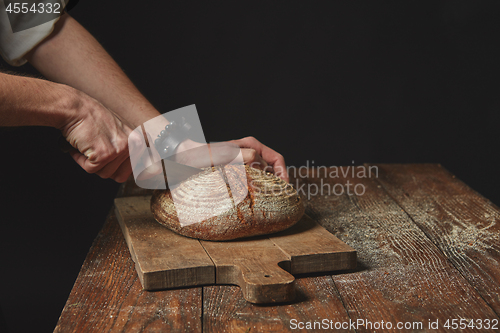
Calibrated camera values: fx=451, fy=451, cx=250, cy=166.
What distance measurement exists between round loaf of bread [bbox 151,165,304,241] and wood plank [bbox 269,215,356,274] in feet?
0.25

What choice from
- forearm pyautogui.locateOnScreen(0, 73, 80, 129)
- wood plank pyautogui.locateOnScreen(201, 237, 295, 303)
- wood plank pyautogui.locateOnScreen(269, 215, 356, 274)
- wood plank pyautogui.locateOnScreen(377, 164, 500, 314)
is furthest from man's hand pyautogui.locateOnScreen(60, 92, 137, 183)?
wood plank pyautogui.locateOnScreen(377, 164, 500, 314)

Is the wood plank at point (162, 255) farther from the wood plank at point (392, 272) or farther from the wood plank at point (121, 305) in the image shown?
the wood plank at point (392, 272)

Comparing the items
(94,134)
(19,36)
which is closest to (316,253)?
(94,134)

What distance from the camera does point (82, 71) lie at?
1516mm

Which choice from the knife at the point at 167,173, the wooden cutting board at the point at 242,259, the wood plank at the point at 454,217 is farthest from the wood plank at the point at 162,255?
the wood plank at the point at 454,217

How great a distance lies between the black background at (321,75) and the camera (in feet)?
8.04

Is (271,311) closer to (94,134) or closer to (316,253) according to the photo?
(316,253)

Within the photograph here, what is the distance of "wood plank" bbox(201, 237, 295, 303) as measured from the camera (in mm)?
904

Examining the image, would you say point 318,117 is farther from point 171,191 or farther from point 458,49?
point 171,191

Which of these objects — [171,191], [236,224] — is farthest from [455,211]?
[171,191]

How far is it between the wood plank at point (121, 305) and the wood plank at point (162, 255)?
0.08ft

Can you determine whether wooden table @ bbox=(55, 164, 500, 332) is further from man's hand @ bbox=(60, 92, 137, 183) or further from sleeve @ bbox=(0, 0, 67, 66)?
sleeve @ bbox=(0, 0, 67, 66)

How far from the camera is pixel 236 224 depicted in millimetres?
1191

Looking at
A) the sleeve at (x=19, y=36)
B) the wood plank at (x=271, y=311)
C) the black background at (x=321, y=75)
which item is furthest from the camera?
the black background at (x=321, y=75)
